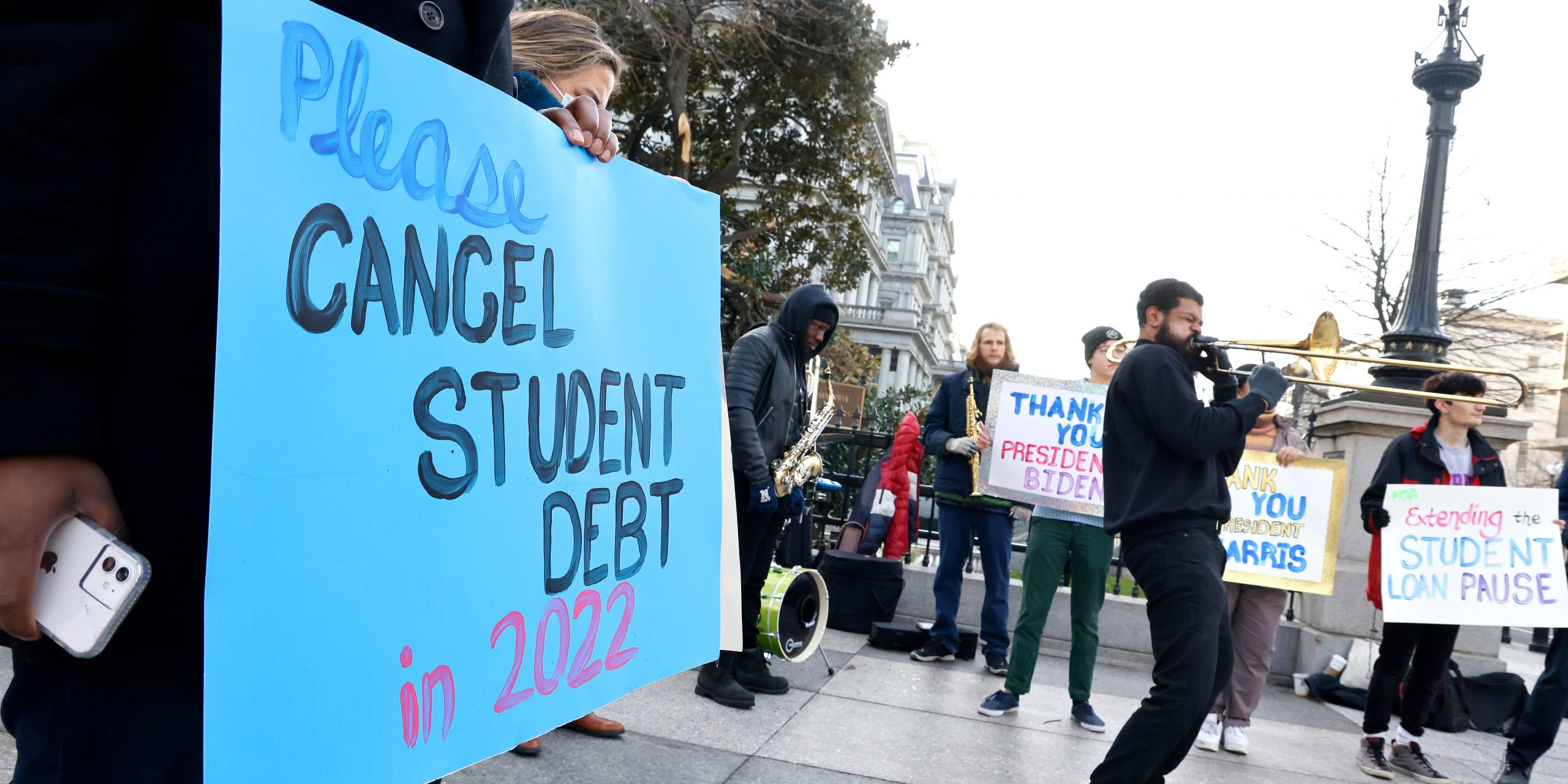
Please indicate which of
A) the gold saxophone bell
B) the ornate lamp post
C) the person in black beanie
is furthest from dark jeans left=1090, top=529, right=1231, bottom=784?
the ornate lamp post

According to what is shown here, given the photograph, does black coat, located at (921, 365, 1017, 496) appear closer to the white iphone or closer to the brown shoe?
the brown shoe

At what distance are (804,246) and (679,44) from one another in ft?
22.9

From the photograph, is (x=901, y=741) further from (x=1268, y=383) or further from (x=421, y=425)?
(x=421, y=425)

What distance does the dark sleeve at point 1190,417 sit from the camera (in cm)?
380

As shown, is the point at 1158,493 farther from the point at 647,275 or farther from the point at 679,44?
the point at 679,44

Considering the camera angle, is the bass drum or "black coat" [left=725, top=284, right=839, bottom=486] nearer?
"black coat" [left=725, top=284, right=839, bottom=486]

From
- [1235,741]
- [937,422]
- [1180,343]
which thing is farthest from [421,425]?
[937,422]

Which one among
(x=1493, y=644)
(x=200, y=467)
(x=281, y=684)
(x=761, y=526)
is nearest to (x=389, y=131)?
(x=200, y=467)

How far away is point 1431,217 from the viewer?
27.1 feet

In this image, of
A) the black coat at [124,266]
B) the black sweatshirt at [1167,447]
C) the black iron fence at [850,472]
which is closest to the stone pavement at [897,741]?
the black sweatshirt at [1167,447]

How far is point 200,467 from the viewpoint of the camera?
1.14m

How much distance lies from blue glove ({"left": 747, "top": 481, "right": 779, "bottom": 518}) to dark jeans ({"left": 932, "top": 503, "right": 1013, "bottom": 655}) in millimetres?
2365

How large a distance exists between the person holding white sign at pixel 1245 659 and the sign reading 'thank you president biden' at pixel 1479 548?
0.63 m

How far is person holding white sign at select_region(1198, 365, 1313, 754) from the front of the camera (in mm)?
5559
